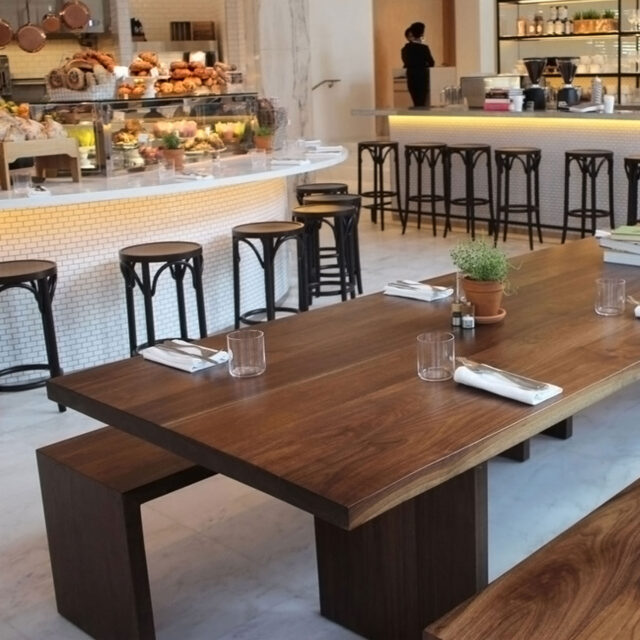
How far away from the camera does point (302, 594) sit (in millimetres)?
2836

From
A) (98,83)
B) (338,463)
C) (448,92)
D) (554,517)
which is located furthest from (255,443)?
(448,92)

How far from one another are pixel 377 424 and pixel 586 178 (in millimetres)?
6047

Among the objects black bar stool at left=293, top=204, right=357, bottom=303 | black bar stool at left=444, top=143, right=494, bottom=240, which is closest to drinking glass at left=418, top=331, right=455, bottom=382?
black bar stool at left=293, top=204, right=357, bottom=303

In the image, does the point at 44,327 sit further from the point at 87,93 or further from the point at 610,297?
the point at 610,297

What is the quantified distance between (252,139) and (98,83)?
1.03 m

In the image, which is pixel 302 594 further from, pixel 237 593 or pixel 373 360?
pixel 373 360

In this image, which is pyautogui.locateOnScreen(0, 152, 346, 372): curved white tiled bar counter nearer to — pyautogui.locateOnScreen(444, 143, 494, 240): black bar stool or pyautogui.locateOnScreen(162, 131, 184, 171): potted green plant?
pyautogui.locateOnScreen(162, 131, 184, 171): potted green plant

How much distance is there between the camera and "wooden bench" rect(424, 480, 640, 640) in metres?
1.69

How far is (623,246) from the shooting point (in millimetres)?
3602

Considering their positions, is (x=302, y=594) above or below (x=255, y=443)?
below

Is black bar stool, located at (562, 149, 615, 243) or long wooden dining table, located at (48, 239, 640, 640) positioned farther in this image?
black bar stool, located at (562, 149, 615, 243)

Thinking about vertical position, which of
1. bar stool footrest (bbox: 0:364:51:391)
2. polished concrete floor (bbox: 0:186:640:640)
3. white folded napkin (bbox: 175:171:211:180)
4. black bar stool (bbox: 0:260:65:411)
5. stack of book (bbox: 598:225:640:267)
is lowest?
polished concrete floor (bbox: 0:186:640:640)

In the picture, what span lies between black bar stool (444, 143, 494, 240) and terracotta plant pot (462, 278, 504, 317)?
5504 millimetres

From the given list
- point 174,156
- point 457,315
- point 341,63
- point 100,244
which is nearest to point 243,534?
point 457,315
